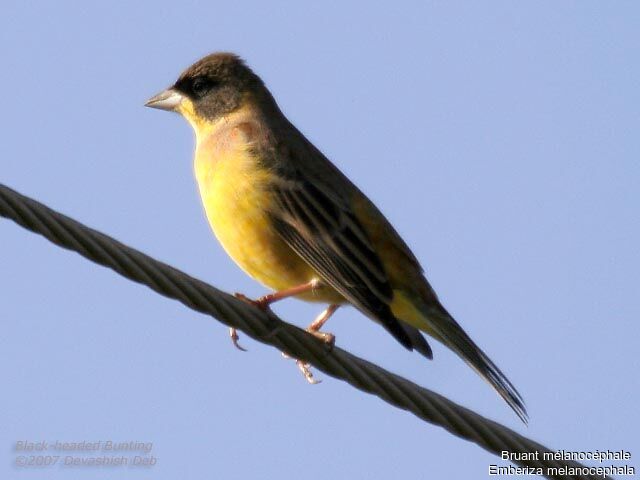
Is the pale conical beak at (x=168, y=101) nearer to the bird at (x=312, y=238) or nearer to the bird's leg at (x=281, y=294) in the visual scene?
the bird at (x=312, y=238)

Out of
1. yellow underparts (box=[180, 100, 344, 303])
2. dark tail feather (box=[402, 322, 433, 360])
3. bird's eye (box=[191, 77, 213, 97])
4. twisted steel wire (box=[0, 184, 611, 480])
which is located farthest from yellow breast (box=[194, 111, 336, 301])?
twisted steel wire (box=[0, 184, 611, 480])

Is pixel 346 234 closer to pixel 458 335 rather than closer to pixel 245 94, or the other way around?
pixel 458 335

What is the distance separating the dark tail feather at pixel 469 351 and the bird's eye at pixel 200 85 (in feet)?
8.20

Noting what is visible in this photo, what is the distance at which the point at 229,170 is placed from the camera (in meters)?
7.87

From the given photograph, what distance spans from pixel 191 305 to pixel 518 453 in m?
1.48

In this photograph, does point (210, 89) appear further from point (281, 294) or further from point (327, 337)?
point (327, 337)

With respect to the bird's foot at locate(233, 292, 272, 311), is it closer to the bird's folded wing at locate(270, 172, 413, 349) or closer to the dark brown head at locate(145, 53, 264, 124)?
the bird's folded wing at locate(270, 172, 413, 349)

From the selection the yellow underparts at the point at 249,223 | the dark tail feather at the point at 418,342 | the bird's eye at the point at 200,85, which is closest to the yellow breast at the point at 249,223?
the yellow underparts at the point at 249,223

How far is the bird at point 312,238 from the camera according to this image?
7367 mm

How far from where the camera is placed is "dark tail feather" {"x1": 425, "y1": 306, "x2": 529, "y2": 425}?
7168 mm

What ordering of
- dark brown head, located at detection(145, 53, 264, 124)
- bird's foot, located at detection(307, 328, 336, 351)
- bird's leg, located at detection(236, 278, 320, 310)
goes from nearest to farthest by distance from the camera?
bird's foot, located at detection(307, 328, 336, 351) < bird's leg, located at detection(236, 278, 320, 310) < dark brown head, located at detection(145, 53, 264, 124)

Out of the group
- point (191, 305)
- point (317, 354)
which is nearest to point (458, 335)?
point (317, 354)

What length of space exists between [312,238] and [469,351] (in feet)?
3.81

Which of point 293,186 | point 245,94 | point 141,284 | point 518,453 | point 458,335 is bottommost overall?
point 518,453
